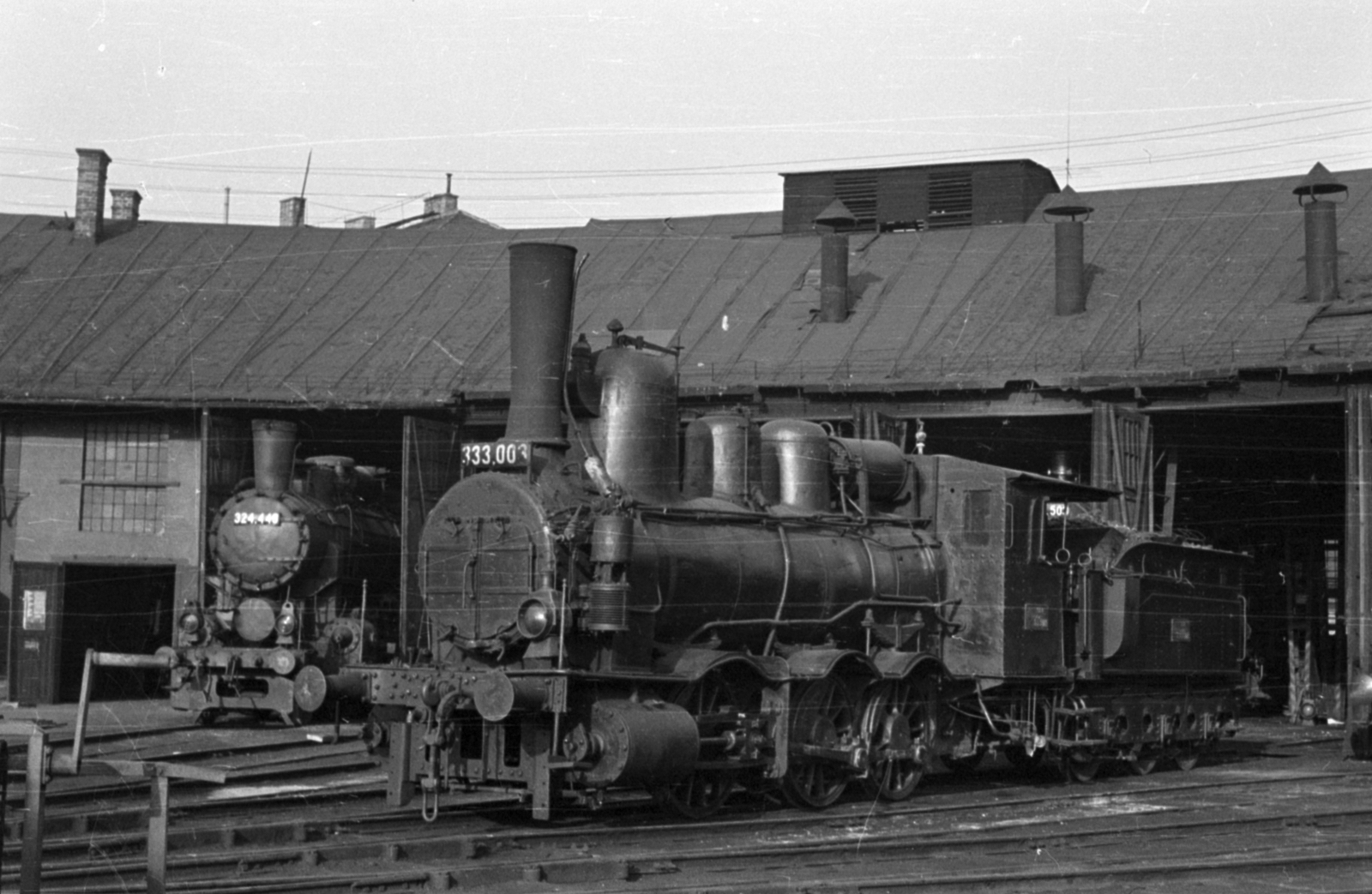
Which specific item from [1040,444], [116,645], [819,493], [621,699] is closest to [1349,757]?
[1040,444]

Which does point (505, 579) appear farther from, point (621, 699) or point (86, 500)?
point (86, 500)

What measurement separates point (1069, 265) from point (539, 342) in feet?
53.4

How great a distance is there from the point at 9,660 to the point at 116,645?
228 cm

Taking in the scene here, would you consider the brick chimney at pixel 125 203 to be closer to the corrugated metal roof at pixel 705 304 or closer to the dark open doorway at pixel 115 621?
the corrugated metal roof at pixel 705 304

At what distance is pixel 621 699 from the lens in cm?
1255

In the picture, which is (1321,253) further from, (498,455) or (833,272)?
(498,455)

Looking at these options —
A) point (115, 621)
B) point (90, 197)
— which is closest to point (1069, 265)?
point (115, 621)

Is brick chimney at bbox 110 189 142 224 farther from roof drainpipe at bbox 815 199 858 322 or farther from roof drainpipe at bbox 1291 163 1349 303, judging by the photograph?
roof drainpipe at bbox 1291 163 1349 303

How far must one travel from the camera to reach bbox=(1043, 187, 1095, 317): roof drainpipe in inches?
1072

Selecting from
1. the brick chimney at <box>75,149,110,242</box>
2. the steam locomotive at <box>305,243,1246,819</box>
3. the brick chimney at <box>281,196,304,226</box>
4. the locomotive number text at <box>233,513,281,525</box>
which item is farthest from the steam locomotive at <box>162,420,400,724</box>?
the brick chimney at <box>281,196,304,226</box>

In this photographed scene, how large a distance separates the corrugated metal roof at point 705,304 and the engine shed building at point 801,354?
0.07m

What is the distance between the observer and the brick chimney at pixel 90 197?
1242 inches

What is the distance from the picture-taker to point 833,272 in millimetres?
28828

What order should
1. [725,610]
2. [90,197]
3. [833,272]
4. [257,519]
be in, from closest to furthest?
[725,610] → [257,519] → [833,272] → [90,197]
